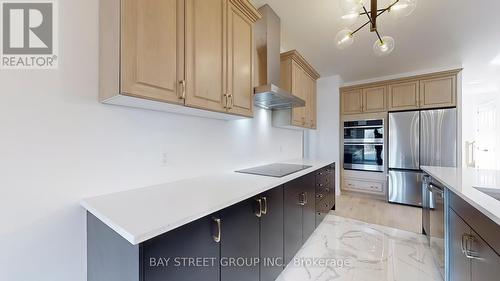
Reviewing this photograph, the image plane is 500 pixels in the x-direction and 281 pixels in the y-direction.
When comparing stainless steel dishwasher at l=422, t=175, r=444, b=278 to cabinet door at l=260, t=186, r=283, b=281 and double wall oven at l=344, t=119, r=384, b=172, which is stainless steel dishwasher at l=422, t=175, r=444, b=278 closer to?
cabinet door at l=260, t=186, r=283, b=281

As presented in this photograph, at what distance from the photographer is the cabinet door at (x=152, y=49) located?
1.01 metres

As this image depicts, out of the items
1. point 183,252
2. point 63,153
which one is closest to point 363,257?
point 183,252

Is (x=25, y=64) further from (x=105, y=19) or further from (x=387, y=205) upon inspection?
(x=387, y=205)

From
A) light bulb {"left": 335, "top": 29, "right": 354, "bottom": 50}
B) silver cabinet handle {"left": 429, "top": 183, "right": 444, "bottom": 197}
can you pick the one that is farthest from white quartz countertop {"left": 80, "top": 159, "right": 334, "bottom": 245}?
silver cabinet handle {"left": 429, "top": 183, "right": 444, "bottom": 197}

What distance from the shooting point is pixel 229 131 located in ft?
6.96

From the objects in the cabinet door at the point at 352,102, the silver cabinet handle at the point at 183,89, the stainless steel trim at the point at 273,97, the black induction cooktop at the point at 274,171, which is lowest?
the black induction cooktop at the point at 274,171

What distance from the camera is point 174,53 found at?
122 centimetres

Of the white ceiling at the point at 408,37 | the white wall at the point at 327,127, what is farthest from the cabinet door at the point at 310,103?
→ the white wall at the point at 327,127

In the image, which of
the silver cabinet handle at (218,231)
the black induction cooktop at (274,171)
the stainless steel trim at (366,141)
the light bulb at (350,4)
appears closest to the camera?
the silver cabinet handle at (218,231)

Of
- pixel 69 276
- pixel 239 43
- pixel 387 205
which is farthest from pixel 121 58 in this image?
pixel 387 205

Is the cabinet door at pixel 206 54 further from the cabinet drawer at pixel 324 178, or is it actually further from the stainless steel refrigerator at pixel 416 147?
the stainless steel refrigerator at pixel 416 147

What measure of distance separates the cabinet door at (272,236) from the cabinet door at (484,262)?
110 cm

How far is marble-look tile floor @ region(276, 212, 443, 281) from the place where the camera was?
1.80 metres

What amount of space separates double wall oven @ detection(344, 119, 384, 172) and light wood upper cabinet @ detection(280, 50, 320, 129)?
3.91 ft
